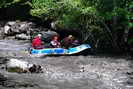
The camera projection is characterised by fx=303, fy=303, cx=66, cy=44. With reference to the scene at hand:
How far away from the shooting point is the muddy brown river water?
10438 millimetres

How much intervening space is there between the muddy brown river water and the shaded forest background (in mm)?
1563

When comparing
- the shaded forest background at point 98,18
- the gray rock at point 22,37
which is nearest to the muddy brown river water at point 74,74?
the shaded forest background at point 98,18

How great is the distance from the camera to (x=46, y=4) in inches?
726

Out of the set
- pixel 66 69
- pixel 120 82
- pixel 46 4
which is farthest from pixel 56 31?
pixel 120 82

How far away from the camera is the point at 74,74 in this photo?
40.0 feet

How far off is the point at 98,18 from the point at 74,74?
5.68 m

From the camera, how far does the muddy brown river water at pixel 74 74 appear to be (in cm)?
1044

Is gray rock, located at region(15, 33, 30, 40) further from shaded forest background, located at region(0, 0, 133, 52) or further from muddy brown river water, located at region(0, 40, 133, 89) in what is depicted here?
muddy brown river water, located at region(0, 40, 133, 89)

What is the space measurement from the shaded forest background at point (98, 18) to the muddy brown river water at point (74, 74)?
1.56m

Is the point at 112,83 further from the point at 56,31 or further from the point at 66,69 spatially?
the point at 56,31

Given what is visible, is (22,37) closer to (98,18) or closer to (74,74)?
(98,18)

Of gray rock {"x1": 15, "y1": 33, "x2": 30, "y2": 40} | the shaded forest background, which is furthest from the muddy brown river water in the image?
gray rock {"x1": 15, "y1": 33, "x2": 30, "y2": 40}

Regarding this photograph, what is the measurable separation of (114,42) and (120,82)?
22.0 feet

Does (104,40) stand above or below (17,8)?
below
